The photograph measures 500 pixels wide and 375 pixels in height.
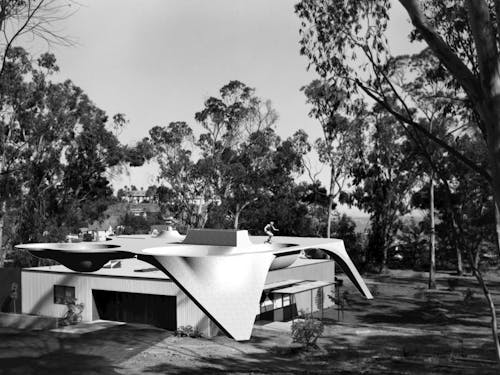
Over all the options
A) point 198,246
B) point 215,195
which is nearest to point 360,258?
point 215,195

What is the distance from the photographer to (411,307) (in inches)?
1166

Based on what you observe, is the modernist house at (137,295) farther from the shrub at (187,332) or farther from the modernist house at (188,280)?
the shrub at (187,332)

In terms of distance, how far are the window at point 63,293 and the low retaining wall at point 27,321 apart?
113 centimetres

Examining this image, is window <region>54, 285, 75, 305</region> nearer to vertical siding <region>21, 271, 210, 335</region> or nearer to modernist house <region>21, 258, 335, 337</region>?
modernist house <region>21, 258, 335, 337</region>

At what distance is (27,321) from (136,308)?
4554 millimetres

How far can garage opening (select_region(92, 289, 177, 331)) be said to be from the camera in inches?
899

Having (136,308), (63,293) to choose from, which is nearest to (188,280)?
(136,308)

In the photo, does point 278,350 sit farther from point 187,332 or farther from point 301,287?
point 301,287

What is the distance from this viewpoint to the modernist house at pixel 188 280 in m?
15.4

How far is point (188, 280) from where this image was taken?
15.4 metres

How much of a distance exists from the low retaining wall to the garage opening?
5.99 feet

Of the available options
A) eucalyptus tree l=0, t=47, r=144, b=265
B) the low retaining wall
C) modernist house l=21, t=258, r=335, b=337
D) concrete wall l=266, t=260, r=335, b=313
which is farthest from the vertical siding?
eucalyptus tree l=0, t=47, r=144, b=265

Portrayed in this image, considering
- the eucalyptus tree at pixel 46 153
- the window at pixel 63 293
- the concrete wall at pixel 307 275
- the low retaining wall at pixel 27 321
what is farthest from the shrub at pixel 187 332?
the eucalyptus tree at pixel 46 153

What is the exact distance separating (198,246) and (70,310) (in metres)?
7.83
